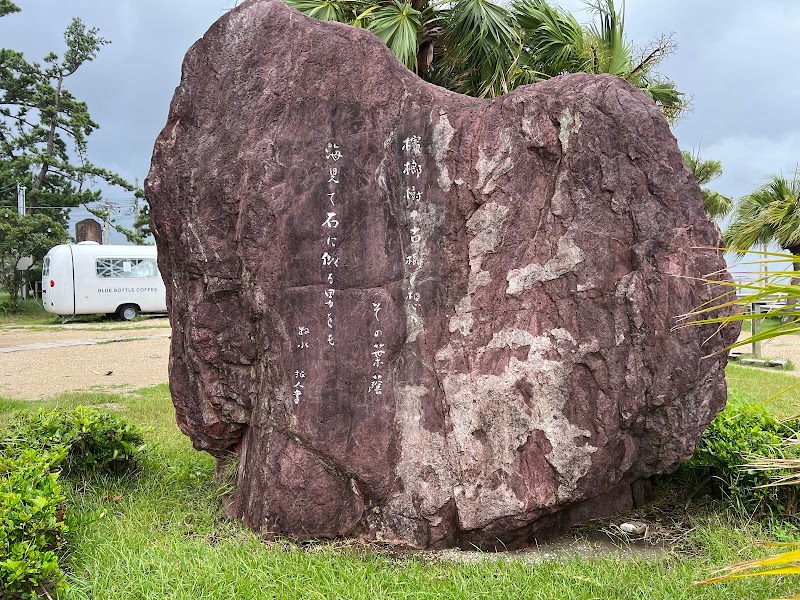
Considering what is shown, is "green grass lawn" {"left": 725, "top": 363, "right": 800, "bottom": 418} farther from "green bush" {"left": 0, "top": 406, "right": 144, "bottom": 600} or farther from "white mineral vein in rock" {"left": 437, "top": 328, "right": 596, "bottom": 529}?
"green bush" {"left": 0, "top": 406, "right": 144, "bottom": 600}

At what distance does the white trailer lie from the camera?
682 inches

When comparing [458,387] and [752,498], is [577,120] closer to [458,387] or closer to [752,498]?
[458,387]

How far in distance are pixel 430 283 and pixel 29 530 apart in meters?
2.47

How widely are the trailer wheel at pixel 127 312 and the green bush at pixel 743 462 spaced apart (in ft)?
57.2

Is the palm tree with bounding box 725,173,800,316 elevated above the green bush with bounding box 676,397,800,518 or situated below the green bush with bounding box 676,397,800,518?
above

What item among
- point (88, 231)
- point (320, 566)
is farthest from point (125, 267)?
point (320, 566)

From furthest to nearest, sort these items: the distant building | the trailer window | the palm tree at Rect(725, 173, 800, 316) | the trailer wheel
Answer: the distant building
the trailer wheel
the trailer window
the palm tree at Rect(725, 173, 800, 316)

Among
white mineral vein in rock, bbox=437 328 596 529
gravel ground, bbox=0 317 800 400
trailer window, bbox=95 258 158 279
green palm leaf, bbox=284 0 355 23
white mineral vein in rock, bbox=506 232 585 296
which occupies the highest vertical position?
green palm leaf, bbox=284 0 355 23

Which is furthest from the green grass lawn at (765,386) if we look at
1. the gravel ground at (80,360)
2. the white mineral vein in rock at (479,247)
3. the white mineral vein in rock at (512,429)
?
the gravel ground at (80,360)

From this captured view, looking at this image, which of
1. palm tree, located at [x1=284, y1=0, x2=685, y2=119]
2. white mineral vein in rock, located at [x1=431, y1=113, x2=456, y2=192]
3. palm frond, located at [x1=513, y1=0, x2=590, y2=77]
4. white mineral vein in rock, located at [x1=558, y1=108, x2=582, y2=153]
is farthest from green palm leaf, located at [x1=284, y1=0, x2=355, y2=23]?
white mineral vein in rock, located at [x1=558, y1=108, x2=582, y2=153]

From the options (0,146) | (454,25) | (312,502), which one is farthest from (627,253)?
(0,146)

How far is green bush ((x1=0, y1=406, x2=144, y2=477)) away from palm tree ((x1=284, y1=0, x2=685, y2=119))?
5797 mm

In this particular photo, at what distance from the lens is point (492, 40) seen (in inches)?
351

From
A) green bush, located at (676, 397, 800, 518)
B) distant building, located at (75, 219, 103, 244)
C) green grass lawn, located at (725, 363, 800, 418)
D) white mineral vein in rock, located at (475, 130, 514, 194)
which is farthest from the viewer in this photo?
distant building, located at (75, 219, 103, 244)
